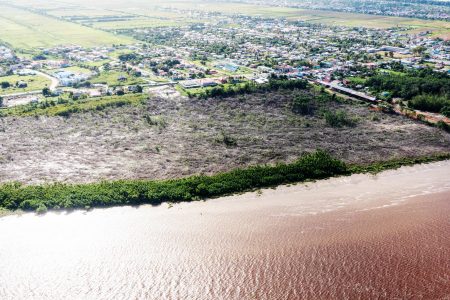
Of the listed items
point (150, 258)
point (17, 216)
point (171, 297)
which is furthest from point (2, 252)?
point (171, 297)

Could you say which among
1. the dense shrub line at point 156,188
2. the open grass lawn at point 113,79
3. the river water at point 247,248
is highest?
the open grass lawn at point 113,79

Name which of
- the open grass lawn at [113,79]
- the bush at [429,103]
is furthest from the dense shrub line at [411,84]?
the open grass lawn at [113,79]

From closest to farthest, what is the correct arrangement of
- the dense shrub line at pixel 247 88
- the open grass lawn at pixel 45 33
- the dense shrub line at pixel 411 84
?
the dense shrub line at pixel 411 84 < the dense shrub line at pixel 247 88 < the open grass lawn at pixel 45 33

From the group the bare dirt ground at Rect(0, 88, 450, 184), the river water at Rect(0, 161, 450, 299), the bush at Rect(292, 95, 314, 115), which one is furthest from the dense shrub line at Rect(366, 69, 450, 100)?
the river water at Rect(0, 161, 450, 299)

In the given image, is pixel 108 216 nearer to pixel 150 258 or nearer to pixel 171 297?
pixel 150 258

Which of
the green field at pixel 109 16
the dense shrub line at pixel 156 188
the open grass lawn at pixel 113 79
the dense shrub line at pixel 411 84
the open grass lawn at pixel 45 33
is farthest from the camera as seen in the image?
the green field at pixel 109 16

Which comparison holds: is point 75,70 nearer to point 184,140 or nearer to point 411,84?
point 184,140

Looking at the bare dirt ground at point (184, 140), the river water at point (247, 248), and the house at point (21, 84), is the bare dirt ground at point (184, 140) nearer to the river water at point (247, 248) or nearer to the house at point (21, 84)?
the river water at point (247, 248)
